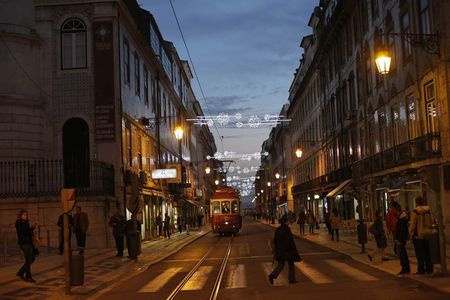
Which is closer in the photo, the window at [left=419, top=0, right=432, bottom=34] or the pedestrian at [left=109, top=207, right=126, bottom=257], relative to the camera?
the window at [left=419, top=0, right=432, bottom=34]

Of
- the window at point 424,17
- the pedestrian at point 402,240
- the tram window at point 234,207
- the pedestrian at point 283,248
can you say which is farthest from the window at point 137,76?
the pedestrian at point 283,248

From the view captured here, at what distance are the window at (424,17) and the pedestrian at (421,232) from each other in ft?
35.6

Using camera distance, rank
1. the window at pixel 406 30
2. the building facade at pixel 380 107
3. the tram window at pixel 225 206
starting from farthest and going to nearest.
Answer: the tram window at pixel 225 206 < the window at pixel 406 30 < the building facade at pixel 380 107

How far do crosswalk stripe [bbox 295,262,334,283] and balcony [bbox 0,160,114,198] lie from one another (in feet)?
39.4

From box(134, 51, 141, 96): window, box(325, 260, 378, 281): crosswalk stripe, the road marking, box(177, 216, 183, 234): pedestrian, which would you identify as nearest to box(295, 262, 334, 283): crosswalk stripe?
box(325, 260, 378, 281): crosswalk stripe

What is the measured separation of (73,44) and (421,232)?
20575mm

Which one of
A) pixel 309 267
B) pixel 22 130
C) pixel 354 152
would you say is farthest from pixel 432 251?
pixel 354 152

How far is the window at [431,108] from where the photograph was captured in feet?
76.8

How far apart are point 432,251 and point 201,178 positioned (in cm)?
8002

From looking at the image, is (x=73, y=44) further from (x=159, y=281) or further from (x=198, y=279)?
(x=198, y=279)

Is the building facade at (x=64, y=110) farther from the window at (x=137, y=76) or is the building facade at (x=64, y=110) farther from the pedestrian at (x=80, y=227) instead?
the pedestrian at (x=80, y=227)

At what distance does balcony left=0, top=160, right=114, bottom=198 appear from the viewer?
2728 cm

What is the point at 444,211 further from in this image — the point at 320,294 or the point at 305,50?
the point at 305,50

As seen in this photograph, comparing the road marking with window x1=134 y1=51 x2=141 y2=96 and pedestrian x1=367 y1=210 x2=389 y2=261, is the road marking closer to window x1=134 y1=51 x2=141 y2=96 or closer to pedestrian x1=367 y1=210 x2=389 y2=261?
pedestrian x1=367 y1=210 x2=389 y2=261
